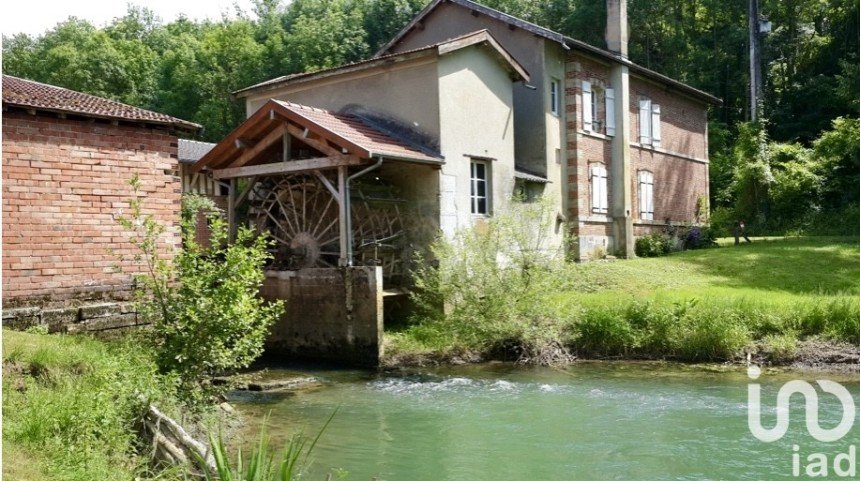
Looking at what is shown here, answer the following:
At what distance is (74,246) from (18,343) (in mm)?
3163

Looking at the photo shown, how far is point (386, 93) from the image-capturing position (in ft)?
55.9

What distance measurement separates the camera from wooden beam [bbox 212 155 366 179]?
14555 mm

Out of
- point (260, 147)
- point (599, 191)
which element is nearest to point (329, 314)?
point (260, 147)

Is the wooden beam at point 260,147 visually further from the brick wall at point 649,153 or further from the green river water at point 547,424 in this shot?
the brick wall at point 649,153

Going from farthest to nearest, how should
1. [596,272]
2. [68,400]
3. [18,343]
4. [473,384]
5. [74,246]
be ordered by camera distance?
[596,272], [473,384], [74,246], [18,343], [68,400]

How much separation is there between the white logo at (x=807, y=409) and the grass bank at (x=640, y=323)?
88cm

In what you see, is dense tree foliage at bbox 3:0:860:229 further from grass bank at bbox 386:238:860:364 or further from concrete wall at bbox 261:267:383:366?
concrete wall at bbox 261:267:383:366

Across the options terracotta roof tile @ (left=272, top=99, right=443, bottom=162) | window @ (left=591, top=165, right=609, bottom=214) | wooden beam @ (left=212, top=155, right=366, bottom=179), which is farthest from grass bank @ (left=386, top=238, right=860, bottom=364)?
window @ (left=591, top=165, right=609, bottom=214)

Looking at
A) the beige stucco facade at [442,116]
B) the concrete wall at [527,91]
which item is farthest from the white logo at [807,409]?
the concrete wall at [527,91]

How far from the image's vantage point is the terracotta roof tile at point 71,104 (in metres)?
10.6

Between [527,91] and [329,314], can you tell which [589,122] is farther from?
[329,314]

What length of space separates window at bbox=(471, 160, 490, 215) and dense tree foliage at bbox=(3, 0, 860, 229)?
44.9ft

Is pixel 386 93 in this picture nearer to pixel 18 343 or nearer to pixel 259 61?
pixel 18 343

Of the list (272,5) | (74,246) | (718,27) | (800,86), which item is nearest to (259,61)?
(272,5)
